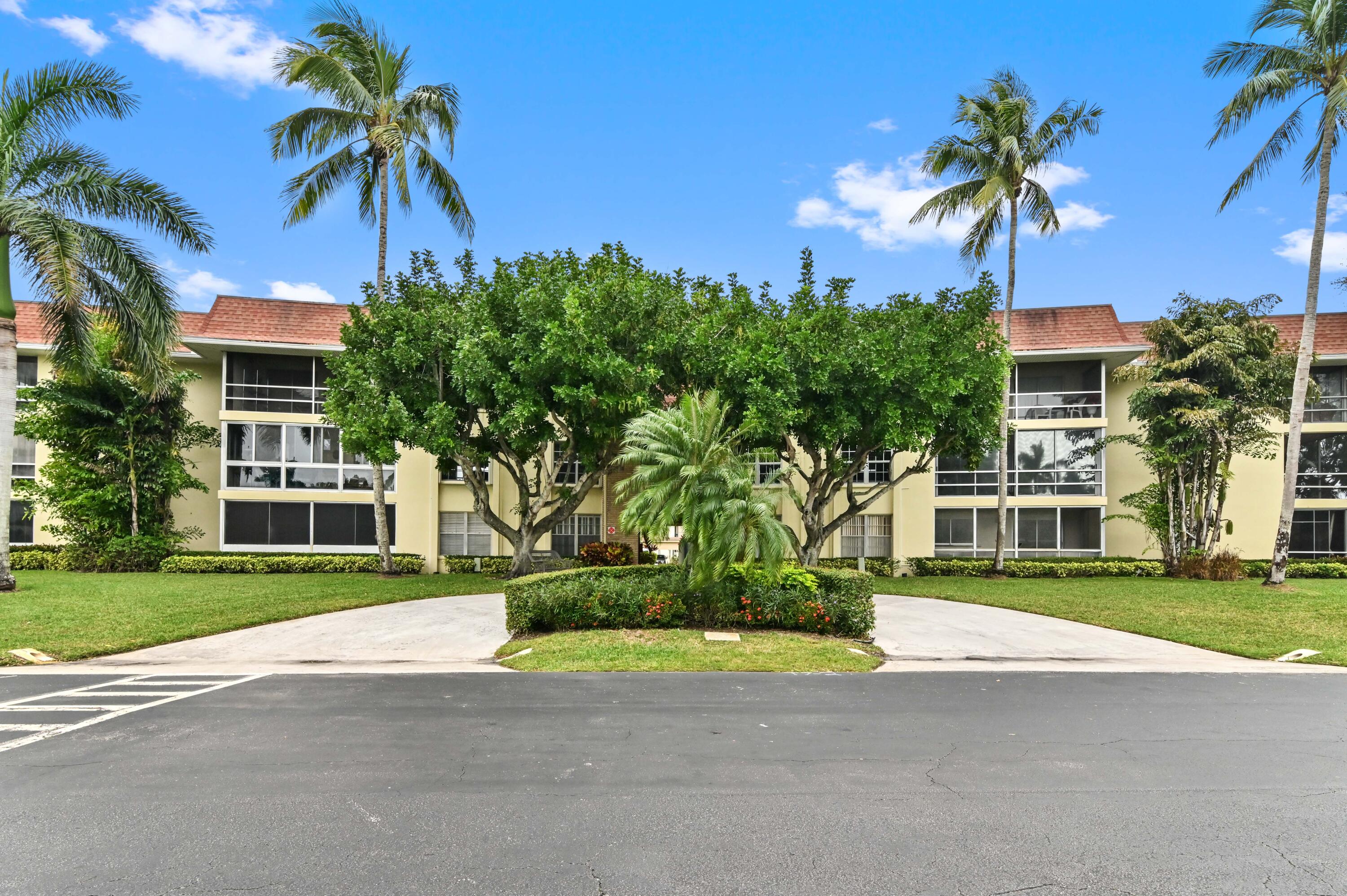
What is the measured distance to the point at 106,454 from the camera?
22078 mm

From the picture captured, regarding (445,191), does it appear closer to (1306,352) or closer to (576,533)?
(576,533)

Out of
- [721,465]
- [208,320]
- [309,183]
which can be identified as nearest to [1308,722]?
[721,465]

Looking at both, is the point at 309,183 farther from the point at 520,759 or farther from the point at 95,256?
the point at 520,759

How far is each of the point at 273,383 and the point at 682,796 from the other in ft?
79.8

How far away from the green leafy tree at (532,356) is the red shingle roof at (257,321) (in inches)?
290

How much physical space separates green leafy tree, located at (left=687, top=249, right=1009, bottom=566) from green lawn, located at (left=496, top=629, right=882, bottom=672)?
196 inches

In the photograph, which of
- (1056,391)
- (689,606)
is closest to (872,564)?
(1056,391)

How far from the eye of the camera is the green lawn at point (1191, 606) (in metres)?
13.0

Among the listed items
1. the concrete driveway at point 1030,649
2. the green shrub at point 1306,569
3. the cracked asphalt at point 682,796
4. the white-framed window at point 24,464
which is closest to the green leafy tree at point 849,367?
the concrete driveway at point 1030,649

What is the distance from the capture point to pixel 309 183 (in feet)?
68.4

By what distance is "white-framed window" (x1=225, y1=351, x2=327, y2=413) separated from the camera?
2500 cm

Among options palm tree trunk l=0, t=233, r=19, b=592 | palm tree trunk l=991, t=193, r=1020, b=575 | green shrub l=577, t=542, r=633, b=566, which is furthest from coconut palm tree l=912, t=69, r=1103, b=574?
palm tree trunk l=0, t=233, r=19, b=592

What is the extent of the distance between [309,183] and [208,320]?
7067mm

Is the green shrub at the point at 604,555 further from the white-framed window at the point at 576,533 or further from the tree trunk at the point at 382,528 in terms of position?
the tree trunk at the point at 382,528
